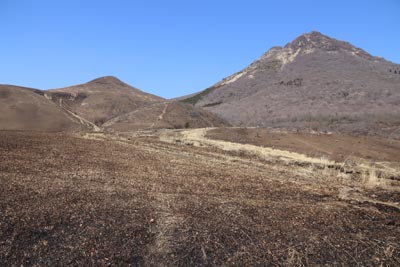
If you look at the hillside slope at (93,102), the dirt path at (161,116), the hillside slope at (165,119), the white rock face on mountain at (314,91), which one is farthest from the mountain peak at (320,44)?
the dirt path at (161,116)

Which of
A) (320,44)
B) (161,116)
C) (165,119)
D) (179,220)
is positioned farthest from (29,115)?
(320,44)

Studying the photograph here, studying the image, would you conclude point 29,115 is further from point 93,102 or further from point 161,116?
point 93,102

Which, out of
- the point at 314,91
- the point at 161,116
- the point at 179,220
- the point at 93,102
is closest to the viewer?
the point at 179,220

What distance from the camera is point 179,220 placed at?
5.97m

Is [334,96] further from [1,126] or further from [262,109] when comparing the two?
[1,126]

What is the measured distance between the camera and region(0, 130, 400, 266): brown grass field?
4941mm

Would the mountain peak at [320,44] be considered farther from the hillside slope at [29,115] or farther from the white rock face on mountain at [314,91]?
the hillside slope at [29,115]

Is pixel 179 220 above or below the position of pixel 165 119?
below

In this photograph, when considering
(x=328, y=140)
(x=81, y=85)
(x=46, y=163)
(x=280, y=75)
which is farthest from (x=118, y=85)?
(x=46, y=163)

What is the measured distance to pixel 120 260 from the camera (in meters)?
4.74

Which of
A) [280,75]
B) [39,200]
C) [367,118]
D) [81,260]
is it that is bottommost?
[81,260]

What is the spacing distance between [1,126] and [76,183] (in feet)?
131

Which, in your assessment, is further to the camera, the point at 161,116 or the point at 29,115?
the point at 29,115

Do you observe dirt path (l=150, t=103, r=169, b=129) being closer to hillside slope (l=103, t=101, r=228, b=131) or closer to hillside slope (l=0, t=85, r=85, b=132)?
hillside slope (l=103, t=101, r=228, b=131)
